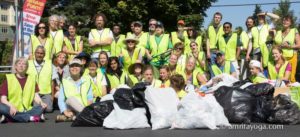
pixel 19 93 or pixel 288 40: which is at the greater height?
pixel 288 40

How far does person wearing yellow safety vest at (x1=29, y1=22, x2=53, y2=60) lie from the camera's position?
10.1 m

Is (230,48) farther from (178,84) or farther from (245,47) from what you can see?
(178,84)

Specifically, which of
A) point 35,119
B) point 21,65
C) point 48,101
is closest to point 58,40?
point 48,101

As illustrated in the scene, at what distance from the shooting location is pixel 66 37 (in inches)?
426

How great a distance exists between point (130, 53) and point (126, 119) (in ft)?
10.0

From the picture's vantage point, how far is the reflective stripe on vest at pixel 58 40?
34.4 feet

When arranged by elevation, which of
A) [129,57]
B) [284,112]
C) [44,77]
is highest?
[129,57]

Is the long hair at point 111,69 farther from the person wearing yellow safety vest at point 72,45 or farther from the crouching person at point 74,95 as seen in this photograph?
the person wearing yellow safety vest at point 72,45

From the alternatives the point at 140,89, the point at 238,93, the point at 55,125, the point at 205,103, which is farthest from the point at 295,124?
the point at 55,125

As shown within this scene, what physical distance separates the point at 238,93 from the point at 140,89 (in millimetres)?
1483

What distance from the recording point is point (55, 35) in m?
10.5

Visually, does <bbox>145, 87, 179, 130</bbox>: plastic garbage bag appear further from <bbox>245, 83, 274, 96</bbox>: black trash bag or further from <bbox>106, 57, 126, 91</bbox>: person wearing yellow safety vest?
<bbox>106, 57, 126, 91</bbox>: person wearing yellow safety vest

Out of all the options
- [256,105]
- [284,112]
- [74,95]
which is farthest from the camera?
[74,95]

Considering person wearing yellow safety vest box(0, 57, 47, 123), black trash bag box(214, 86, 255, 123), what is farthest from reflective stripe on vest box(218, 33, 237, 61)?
person wearing yellow safety vest box(0, 57, 47, 123)
